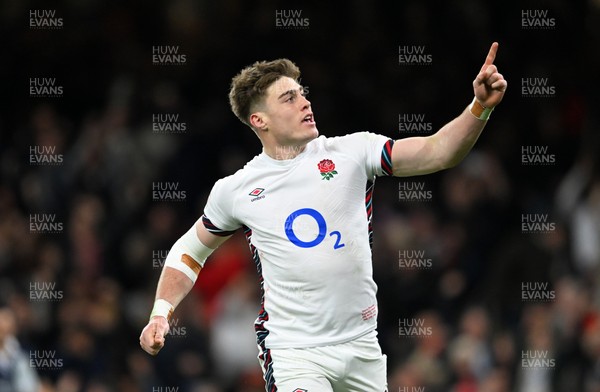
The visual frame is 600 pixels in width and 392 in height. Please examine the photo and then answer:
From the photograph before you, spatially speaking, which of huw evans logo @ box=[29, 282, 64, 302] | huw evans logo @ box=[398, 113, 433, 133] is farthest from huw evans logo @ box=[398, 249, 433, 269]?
huw evans logo @ box=[29, 282, 64, 302]

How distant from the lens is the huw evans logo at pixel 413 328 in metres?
12.1

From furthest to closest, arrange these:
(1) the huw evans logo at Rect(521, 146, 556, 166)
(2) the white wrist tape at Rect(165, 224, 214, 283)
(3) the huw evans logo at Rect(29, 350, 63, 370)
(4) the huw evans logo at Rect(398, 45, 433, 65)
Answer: (4) the huw evans logo at Rect(398, 45, 433, 65)
(1) the huw evans logo at Rect(521, 146, 556, 166)
(3) the huw evans logo at Rect(29, 350, 63, 370)
(2) the white wrist tape at Rect(165, 224, 214, 283)

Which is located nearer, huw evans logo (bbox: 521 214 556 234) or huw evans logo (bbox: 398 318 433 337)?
huw evans logo (bbox: 398 318 433 337)

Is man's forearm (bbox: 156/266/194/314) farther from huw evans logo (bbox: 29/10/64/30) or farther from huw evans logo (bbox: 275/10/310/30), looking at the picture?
huw evans logo (bbox: 29/10/64/30)

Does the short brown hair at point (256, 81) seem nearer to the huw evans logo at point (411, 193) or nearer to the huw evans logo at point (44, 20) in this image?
the huw evans logo at point (411, 193)

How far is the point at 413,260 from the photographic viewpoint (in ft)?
42.7

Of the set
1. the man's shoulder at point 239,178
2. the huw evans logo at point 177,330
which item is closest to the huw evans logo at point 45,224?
the huw evans logo at point 177,330

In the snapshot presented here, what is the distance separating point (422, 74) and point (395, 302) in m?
3.31

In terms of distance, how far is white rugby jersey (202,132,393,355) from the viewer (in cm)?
658

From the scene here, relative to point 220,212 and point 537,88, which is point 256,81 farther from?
point 537,88

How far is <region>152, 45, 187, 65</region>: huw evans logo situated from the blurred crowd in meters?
0.15

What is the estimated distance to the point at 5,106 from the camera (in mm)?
15695

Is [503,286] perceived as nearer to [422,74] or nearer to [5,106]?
[422,74]

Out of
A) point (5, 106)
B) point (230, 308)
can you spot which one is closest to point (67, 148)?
point (5, 106)
